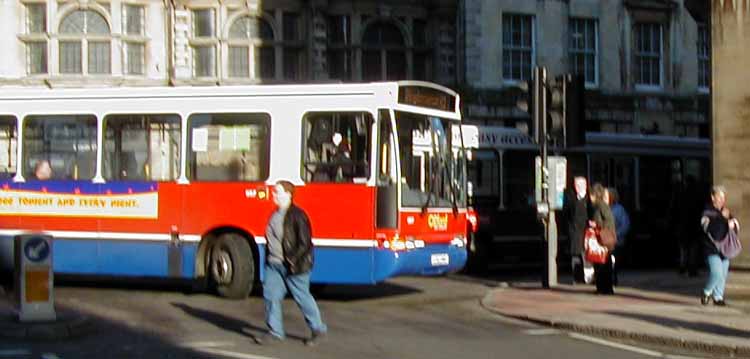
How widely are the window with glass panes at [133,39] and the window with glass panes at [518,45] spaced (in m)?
11.2

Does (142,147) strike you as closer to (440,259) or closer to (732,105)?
(440,259)

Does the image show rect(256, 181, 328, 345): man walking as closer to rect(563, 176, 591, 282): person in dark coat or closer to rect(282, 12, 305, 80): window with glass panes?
rect(563, 176, 591, 282): person in dark coat

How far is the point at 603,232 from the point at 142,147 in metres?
6.75

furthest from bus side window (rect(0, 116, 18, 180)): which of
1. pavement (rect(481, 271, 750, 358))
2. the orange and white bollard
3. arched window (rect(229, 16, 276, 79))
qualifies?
arched window (rect(229, 16, 276, 79))

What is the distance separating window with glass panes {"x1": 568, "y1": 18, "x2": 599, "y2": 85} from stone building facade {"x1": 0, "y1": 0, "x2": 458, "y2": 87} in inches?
164

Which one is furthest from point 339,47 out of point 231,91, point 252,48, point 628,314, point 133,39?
point 628,314

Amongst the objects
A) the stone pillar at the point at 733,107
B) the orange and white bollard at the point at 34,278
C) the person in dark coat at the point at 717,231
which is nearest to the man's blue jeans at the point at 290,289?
the orange and white bollard at the point at 34,278

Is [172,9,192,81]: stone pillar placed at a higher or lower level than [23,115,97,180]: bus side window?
higher

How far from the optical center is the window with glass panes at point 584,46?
42.2 meters

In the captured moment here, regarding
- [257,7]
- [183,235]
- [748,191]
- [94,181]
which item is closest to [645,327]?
[748,191]

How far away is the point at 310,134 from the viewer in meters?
17.8

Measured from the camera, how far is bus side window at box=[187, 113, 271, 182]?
18.1 meters

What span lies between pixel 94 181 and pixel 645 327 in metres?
8.27

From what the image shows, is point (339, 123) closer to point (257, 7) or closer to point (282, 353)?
point (282, 353)
